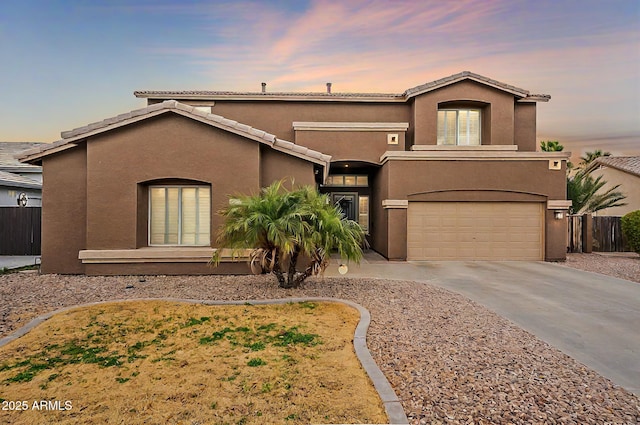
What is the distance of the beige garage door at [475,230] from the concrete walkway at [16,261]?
545 inches

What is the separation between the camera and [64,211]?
10.1m

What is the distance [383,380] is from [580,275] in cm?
1011

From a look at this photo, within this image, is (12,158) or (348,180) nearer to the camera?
(348,180)

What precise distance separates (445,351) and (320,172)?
332 inches

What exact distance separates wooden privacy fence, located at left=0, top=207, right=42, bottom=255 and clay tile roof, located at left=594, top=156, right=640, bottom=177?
33818 mm

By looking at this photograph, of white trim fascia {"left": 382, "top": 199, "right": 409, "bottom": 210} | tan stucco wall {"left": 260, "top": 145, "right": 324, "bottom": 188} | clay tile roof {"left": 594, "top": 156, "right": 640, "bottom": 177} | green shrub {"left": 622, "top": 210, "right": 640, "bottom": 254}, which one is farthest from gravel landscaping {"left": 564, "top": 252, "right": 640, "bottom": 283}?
clay tile roof {"left": 594, "top": 156, "right": 640, "bottom": 177}

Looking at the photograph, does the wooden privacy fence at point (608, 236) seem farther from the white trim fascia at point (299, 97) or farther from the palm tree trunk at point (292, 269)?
the palm tree trunk at point (292, 269)

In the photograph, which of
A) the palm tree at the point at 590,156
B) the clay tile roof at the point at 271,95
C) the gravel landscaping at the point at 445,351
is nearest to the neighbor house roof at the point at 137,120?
the gravel landscaping at the point at 445,351

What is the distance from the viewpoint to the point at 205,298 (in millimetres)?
7457

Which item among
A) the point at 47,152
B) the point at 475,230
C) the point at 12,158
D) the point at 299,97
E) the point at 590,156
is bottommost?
the point at 475,230

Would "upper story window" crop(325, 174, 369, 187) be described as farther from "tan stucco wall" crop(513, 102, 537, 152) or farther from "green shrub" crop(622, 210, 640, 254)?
"green shrub" crop(622, 210, 640, 254)

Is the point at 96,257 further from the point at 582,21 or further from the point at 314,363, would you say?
the point at 582,21

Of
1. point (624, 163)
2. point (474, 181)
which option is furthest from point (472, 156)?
point (624, 163)

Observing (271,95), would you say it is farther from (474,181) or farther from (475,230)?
(475,230)
